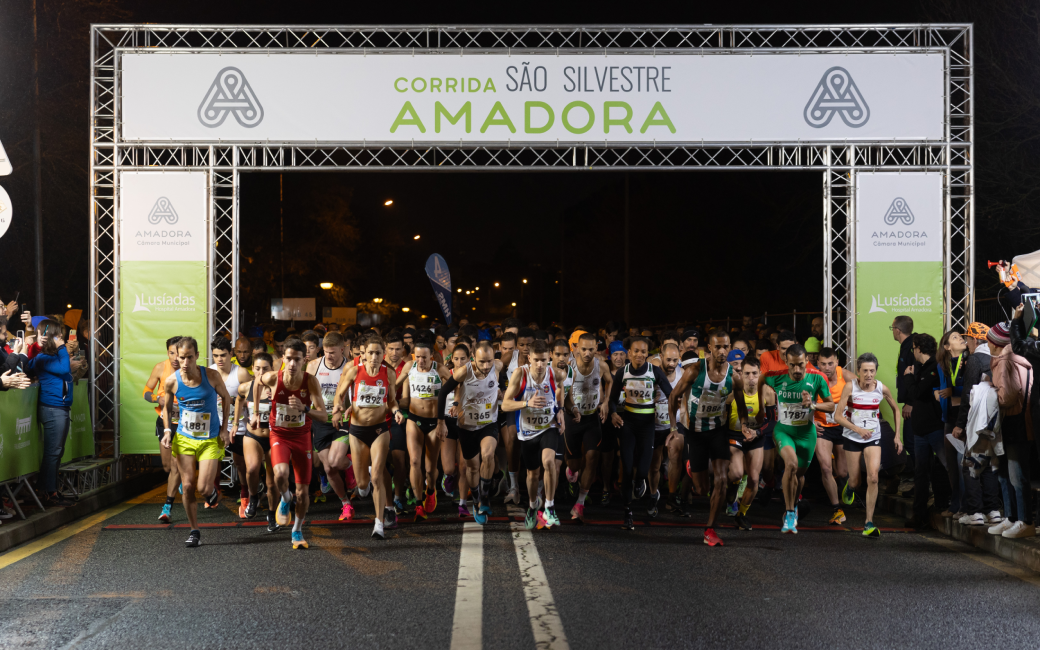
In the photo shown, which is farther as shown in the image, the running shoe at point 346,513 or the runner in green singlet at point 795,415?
the running shoe at point 346,513

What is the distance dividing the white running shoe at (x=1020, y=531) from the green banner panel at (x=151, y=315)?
9626mm

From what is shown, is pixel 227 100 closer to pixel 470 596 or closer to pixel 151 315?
pixel 151 315

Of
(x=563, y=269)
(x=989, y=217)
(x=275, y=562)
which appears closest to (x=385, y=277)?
(x=563, y=269)

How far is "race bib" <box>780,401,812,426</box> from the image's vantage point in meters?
9.45

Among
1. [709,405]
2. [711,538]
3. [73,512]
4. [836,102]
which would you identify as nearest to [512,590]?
[711,538]

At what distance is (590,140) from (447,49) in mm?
2292

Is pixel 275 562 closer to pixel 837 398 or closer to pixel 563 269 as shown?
pixel 837 398

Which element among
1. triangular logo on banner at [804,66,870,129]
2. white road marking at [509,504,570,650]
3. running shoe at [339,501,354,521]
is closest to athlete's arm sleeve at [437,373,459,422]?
white road marking at [509,504,570,650]

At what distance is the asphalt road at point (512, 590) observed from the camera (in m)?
5.71

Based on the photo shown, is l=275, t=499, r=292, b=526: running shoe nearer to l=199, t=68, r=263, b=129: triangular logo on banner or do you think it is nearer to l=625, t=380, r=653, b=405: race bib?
l=625, t=380, r=653, b=405: race bib

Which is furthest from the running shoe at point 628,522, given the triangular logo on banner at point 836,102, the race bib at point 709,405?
the triangular logo on banner at point 836,102

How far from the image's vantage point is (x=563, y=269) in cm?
6975

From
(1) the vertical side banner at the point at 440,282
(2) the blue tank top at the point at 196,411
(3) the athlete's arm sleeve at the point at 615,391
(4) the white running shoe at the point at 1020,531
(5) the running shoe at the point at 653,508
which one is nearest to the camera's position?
(4) the white running shoe at the point at 1020,531

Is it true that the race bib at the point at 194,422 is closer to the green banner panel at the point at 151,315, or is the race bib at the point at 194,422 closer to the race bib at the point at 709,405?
the green banner panel at the point at 151,315
